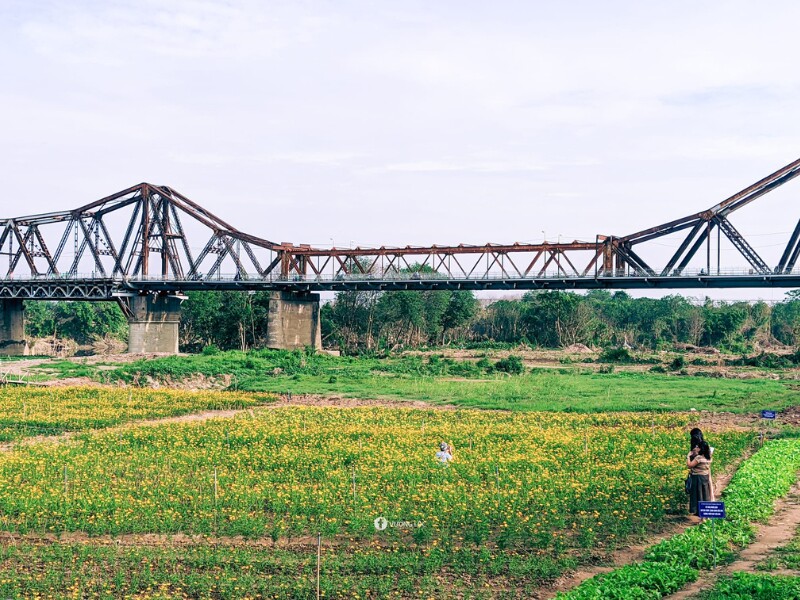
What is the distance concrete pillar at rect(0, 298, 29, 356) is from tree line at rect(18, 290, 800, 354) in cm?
2124

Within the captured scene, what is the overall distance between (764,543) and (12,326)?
331ft

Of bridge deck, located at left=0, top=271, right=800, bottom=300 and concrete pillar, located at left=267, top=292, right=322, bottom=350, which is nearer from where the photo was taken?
bridge deck, located at left=0, top=271, right=800, bottom=300

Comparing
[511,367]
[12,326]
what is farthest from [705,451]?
[12,326]

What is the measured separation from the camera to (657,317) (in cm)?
13875

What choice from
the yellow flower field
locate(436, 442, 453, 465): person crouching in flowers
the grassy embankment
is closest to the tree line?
the grassy embankment

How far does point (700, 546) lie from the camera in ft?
57.7

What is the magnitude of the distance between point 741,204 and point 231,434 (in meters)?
59.3

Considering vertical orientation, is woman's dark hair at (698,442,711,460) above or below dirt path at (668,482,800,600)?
above

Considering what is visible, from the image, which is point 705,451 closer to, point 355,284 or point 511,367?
point 511,367

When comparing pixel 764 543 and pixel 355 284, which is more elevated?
pixel 355 284

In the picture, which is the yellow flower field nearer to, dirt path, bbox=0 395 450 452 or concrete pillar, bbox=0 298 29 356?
dirt path, bbox=0 395 450 452

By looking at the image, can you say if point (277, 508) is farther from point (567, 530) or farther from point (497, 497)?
point (567, 530)

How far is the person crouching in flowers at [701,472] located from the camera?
2045cm

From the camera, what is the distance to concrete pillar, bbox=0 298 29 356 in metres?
101
